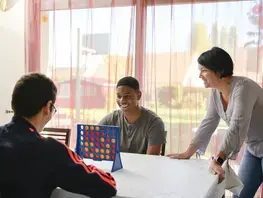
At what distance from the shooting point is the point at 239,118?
1670 mm

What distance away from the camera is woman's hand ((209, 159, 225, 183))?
4.99 ft

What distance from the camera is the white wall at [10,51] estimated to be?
3.29m

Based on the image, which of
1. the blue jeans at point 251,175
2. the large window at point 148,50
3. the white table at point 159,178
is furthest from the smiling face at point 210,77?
the large window at point 148,50

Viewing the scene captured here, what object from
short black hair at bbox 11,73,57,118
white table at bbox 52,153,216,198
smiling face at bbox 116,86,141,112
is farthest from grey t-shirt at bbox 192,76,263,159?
short black hair at bbox 11,73,57,118

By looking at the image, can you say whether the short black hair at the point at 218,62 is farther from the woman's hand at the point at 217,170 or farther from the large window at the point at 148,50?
the large window at the point at 148,50

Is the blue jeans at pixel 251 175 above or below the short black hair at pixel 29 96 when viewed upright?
below

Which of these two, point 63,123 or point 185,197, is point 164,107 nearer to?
point 63,123

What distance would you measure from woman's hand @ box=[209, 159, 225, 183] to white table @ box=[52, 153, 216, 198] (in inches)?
1.2

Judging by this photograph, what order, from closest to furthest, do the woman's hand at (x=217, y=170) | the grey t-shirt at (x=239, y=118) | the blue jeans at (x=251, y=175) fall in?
the woman's hand at (x=217, y=170)
the grey t-shirt at (x=239, y=118)
the blue jeans at (x=251, y=175)

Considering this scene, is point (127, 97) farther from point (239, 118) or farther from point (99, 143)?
point (239, 118)

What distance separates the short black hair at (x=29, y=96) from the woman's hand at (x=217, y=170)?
0.88m

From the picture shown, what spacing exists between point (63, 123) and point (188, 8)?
1.69m

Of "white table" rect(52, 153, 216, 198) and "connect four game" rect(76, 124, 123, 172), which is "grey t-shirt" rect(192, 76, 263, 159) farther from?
"connect four game" rect(76, 124, 123, 172)

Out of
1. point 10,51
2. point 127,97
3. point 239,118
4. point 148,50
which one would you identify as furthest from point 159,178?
point 10,51
